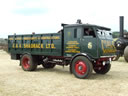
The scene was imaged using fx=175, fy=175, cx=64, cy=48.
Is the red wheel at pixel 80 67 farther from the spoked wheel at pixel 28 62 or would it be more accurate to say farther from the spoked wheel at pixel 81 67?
the spoked wheel at pixel 28 62

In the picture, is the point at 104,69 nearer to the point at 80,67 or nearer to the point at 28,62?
the point at 80,67

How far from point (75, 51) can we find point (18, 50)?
14.1 feet

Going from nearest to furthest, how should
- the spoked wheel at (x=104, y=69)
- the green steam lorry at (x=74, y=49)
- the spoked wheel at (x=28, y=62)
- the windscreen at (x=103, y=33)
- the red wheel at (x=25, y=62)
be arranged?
the green steam lorry at (x=74, y=49)
the windscreen at (x=103, y=33)
the spoked wheel at (x=104, y=69)
the spoked wheel at (x=28, y=62)
the red wheel at (x=25, y=62)

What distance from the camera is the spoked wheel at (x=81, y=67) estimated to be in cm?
777

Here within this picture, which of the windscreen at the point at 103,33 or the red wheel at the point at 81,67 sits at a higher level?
the windscreen at the point at 103,33

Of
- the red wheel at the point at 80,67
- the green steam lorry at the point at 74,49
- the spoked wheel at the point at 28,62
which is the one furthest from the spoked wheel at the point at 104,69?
the spoked wheel at the point at 28,62

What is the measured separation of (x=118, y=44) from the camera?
1669cm

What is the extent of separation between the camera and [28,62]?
34.4 feet

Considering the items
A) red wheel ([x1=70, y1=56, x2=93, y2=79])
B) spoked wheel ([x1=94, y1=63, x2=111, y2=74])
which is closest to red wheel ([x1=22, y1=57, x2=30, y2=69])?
red wheel ([x1=70, y1=56, x2=93, y2=79])

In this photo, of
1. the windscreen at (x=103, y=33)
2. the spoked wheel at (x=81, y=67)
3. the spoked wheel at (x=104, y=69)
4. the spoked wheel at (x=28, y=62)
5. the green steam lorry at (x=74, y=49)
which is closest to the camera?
the spoked wheel at (x=81, y=67)

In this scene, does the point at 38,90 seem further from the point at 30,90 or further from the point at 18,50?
the point at 18,50

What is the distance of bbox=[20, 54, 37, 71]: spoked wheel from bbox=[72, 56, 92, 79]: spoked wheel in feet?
9.60

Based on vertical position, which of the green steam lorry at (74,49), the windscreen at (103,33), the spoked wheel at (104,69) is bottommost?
the spoked wheel at (104,69)

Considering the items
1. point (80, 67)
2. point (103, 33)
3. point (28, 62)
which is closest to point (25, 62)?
point (28, 62)
